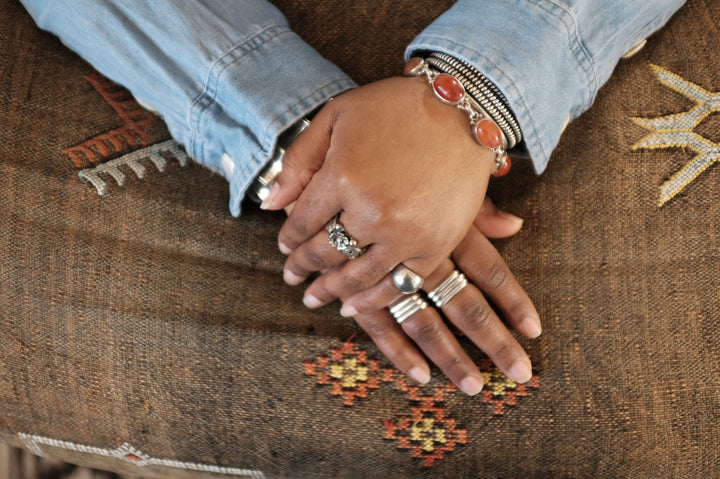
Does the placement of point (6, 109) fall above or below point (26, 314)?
above

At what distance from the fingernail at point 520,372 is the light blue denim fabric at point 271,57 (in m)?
0.22

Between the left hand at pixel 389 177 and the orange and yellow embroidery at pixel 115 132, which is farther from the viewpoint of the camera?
the orange and yellow embroidery at pixel 115 132

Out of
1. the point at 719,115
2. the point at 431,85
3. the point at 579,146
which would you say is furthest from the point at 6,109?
the point at 719,115

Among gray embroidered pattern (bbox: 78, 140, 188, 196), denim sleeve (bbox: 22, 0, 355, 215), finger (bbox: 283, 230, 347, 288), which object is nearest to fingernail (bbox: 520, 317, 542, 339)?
finger (bbox: 283, 230, 347, 288)

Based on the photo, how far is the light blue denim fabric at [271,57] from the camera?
634mm

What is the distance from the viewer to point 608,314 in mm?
670

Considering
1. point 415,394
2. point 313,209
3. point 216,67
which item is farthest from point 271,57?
point 415,394

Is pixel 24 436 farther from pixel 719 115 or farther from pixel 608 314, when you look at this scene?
pixel 719 115

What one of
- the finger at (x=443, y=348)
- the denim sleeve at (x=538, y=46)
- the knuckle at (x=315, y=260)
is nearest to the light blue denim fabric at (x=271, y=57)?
the denim sleeve at (x=538, y=46)

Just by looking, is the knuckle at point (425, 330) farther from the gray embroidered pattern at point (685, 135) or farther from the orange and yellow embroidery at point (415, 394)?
the gray embroidered pattern at point (685, 135)

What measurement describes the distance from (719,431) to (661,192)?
0.26 m

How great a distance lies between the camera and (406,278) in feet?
2.07

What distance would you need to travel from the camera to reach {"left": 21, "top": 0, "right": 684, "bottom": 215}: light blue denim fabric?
634mm

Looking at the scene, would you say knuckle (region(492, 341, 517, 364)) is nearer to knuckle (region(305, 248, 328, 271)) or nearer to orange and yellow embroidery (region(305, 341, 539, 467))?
orange and yellow embroidery (region(305, 341, 539, 467))
